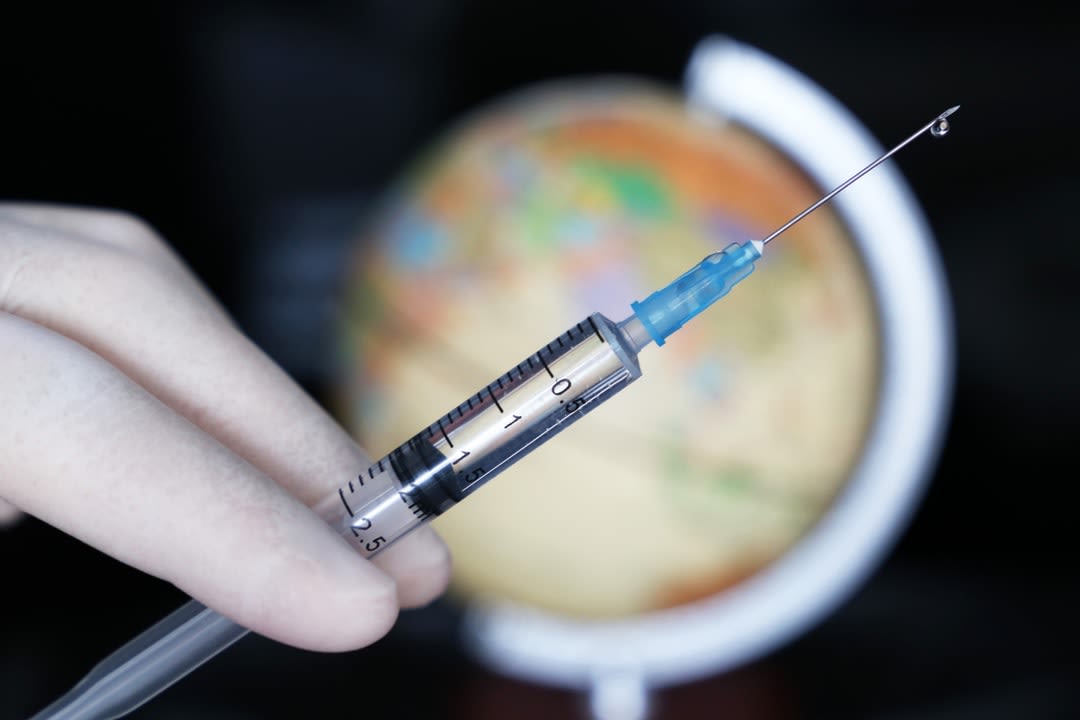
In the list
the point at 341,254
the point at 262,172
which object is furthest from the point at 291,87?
the point at 341,254

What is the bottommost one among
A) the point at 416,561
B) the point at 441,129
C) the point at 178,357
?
the point at 416,561

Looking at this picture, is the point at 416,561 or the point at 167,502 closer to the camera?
the point at 167,502

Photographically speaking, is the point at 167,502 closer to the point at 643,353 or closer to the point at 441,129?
the point at 643,353

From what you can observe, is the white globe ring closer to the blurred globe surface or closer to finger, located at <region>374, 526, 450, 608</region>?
the blurred globe surface

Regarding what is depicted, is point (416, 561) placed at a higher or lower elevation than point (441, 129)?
lower

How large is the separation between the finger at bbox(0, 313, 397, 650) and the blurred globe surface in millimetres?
448

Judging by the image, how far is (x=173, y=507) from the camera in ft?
1.69

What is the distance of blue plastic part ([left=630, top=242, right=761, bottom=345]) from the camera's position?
0.54 metres

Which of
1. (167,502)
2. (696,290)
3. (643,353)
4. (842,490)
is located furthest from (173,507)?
(842,490)

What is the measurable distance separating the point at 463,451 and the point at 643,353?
0.40m

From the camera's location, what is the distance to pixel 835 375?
0.94m

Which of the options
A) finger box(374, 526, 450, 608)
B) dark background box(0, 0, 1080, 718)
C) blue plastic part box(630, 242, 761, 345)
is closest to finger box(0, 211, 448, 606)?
finger box(374, 526, 450, 608)

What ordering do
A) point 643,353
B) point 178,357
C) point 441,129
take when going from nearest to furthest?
point 178,357 < point 643,353 < point 441,129

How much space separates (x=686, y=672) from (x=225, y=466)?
0.64m
